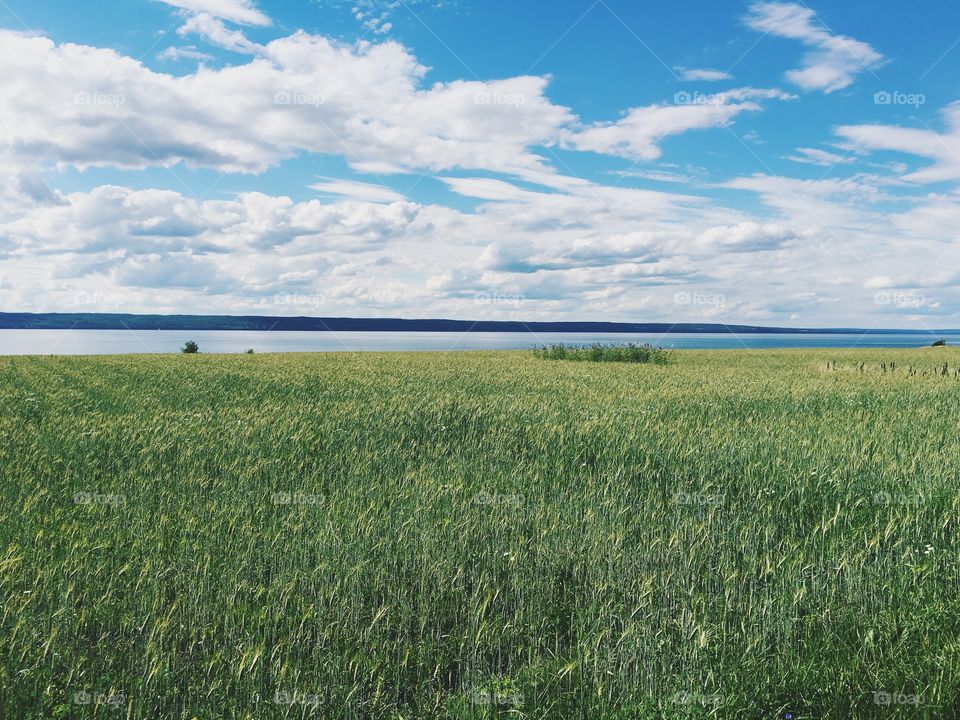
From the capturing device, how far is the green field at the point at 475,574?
4.23m

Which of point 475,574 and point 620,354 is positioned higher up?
point 620,354

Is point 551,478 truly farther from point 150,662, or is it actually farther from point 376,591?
point 150,662

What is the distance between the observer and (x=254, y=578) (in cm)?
573

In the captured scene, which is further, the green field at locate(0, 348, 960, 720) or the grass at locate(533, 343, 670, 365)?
the grass at locate(533, 343, 670, 365)

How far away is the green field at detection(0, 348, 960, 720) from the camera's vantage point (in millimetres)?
4230

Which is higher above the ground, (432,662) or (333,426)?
(333,426)

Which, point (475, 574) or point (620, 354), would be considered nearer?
point (475, 574)

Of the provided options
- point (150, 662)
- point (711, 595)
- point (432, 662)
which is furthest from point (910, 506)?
point (150, 662)

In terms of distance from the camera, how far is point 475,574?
18.9ft

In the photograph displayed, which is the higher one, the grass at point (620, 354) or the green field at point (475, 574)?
the grass at point (620, 354)

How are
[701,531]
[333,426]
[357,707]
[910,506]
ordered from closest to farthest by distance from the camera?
→ [357,707] < [701,531] < [910,506] < [333,426]

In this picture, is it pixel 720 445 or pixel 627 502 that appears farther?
pixel 720 445

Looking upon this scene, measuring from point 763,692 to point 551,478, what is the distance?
196 inches

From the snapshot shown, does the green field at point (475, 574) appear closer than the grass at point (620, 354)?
Yes
